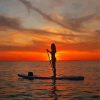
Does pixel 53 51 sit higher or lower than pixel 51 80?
higher

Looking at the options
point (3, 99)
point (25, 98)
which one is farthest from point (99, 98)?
point (3, 99)

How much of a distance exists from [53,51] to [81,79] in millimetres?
7130

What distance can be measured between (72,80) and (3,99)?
20406 mm

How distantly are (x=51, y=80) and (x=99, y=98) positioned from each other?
19.5 meters

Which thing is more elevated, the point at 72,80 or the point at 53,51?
the point at 53,51

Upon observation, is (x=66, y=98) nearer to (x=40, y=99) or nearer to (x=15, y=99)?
(x=40, y=99)

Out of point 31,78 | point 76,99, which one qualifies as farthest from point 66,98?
point 31,78

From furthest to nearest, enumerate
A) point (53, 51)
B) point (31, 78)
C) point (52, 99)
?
point (31, 78) → point (53, 51) → point (52, 99)

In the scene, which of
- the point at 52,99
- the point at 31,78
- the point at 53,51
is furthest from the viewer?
the point at 31,78

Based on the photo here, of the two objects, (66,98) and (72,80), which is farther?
(72,80)

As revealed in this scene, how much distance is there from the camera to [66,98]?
1201 inches

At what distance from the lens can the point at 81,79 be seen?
1938 inches

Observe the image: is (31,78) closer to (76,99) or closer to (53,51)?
(53,51)

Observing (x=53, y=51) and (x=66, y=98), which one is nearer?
(x=66, y=98)
